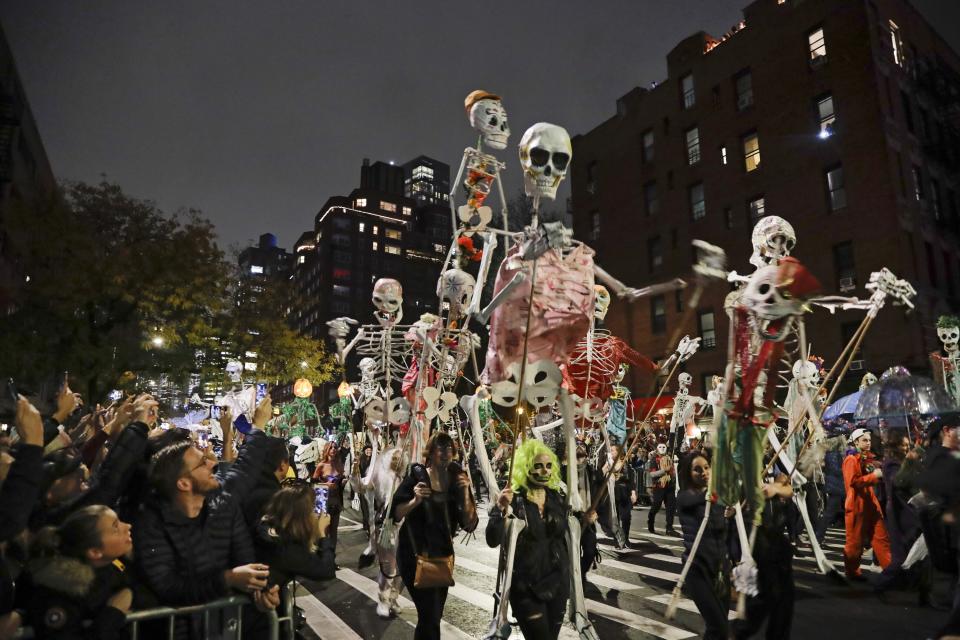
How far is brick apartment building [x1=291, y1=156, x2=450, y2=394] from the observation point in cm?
9538

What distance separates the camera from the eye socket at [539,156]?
4980 mm

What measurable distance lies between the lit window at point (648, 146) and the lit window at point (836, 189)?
899 centimetres

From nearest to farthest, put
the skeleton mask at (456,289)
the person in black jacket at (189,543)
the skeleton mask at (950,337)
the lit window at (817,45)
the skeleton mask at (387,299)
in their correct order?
the person in black jacket at (189,543) → the skeleton mask at (456,289) → the skeleton mask at (387,299) → the skeleton mask at (950,337) → the lit window at (817,45)

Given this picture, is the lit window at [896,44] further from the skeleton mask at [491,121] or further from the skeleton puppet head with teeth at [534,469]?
the skeleton puppet head with teeth at [534,469]

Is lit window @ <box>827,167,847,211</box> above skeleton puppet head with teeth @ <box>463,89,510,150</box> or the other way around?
above

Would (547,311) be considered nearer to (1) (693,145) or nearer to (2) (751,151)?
(2) (751,151)

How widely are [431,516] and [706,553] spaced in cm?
217

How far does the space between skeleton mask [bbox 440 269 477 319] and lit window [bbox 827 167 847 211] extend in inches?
798

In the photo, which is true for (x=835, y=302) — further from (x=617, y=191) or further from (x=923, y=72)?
(x=617, y=191)

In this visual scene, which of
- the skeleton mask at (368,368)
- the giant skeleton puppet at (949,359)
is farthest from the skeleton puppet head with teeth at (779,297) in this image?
the giant skeleton puppet at (949,359)

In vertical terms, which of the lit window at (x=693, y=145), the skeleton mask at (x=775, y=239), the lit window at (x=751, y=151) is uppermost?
the lit window at (x=693, y=145)

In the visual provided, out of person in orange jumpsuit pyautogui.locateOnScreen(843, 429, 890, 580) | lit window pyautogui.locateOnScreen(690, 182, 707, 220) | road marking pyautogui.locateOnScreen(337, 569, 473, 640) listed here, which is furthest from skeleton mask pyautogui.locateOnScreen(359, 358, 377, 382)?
lit window pyautogui.locateOnScreen(690, 182, 707, 220)

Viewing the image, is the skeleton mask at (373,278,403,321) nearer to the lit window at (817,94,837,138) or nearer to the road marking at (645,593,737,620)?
the road marking at (645,593,737,620)

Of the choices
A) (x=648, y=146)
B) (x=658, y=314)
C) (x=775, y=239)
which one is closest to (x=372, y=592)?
(x=775, y=239)
